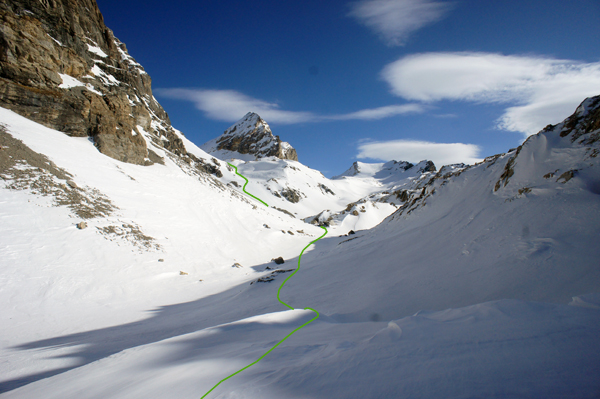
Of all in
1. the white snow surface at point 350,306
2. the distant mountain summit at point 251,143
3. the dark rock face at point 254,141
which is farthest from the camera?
the distant mountain summit at point 251,143

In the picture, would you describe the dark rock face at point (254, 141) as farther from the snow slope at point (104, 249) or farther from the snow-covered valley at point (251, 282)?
the snow slope at point (104, 249)

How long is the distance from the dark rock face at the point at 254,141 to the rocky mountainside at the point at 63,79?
9573 cm

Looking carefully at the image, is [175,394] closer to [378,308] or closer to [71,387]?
[71,387]

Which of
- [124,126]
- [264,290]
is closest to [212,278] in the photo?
[264,290]

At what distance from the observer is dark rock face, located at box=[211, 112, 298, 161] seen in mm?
124275

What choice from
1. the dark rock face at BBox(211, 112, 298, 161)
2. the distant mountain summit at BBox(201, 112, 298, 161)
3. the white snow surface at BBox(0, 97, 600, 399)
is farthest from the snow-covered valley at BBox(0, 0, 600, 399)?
the distant mountain summit at BBox(201, 112, 298, 161)

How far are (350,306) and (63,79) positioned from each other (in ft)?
96.0

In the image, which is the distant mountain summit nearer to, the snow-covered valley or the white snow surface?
the snow-covered valley

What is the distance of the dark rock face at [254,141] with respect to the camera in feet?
408

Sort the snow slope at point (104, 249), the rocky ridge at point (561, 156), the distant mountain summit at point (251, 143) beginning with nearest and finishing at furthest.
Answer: the rocky ridge at point (561, 156), the snow slope at point (104, 249), the distant mountain summit at point (251, 143)

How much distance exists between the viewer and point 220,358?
3.92 meters

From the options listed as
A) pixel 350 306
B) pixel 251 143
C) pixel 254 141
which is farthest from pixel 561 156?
pixel 254 141

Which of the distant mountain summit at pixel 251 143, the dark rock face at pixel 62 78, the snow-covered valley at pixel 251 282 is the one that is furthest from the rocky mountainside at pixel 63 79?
the distant mountain summit at pixel 251 143

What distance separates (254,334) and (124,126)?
25.9 meters
